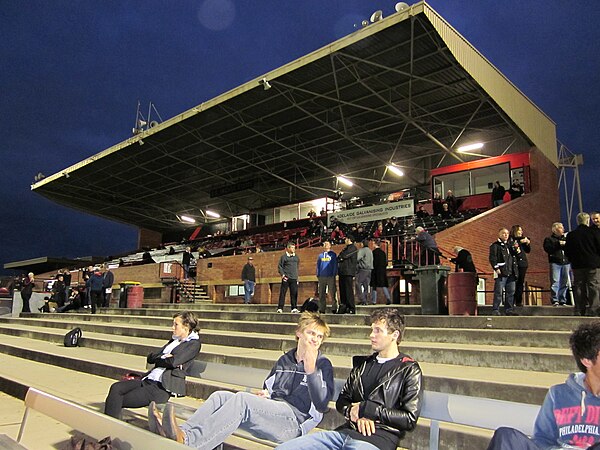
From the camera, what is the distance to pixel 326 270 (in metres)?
9.95

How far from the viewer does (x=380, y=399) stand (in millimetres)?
3055

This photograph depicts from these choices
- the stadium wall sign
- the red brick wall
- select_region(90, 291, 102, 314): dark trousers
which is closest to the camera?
the red brick wall

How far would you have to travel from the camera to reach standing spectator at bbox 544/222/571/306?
869 centimetres

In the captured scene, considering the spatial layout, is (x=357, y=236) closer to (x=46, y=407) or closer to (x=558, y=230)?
(x=558, y=230)

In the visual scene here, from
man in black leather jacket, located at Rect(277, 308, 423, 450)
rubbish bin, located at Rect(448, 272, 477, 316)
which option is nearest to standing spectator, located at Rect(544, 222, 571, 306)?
rubbish bin, located at Rect(448, 272, 477, 316)

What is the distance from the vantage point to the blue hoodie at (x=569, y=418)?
2357 millimetres

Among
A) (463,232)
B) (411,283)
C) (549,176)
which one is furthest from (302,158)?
(411,283)

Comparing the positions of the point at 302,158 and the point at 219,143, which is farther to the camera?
the point at 302,158

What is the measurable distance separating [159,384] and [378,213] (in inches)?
629

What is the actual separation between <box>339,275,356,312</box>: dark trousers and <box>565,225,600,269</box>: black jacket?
3.83 m

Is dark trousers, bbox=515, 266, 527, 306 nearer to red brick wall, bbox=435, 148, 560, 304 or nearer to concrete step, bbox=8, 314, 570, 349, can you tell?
concrete step, bbox=8, 314, 570, 349

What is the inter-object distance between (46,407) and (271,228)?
26955mm

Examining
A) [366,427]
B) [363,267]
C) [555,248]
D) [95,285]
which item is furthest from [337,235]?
[366,427]

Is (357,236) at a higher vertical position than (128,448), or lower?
higher
